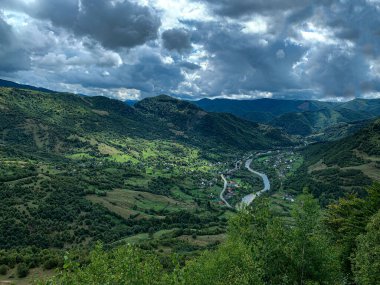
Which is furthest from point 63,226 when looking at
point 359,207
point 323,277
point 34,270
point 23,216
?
point 323,277

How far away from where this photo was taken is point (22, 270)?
90188 millimetres

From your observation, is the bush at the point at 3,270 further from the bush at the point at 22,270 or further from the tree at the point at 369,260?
the tree at the point at 369,260

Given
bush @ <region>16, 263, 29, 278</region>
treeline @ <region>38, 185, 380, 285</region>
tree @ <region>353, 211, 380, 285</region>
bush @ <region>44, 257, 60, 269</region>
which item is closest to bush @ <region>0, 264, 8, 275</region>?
bush @ <region>16, 263, 29, 278</region>

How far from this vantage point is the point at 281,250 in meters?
47.2

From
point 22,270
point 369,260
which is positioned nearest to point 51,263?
point 22,270

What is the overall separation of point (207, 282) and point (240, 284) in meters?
8.49

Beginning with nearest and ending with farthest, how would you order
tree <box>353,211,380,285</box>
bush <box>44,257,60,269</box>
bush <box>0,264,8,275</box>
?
tree <box>353,211,380,285</box>
bush <box>0,264,8,275</box>
bush <box>44,257,60,269</box>

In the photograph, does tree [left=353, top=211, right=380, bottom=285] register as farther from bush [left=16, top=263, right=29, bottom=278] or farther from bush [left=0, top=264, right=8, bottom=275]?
bush [left=0, top=264, right=8, bottom=275]

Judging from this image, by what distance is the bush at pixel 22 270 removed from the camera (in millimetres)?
90000

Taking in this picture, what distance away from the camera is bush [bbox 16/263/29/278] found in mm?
90000

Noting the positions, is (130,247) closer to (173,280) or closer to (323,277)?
(173,280)

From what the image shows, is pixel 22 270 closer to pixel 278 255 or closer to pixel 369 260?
pixel 278 255

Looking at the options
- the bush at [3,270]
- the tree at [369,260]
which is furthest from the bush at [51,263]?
the tree at [369,260]

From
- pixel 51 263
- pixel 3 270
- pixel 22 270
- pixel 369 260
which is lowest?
pixel 3 270
